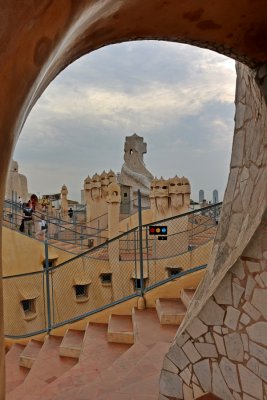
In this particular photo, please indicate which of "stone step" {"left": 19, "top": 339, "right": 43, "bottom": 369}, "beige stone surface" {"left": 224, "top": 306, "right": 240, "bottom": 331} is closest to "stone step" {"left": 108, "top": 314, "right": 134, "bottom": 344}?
"stone step" {"left": 19, "top": 339, "right": 43, "bottom": 369}

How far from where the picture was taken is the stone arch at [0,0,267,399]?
890mm

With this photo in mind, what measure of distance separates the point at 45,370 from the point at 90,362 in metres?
0.91

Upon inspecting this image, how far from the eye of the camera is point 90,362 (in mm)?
4293

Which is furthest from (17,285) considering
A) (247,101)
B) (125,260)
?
(247,101)

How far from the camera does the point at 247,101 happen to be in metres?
3.35

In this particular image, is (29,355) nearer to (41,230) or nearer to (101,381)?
(101,381)

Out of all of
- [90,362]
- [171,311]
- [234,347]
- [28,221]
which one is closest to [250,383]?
[234,347]

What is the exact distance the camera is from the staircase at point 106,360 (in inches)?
139

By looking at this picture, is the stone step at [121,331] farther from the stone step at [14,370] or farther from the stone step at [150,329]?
the stone step at [14,370]

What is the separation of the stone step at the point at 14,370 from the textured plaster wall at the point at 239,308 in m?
3.27

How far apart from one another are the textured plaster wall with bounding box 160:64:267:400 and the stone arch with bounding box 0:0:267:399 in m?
0.02

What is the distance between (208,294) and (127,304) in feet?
8.78

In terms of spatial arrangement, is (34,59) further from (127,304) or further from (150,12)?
(127,304)

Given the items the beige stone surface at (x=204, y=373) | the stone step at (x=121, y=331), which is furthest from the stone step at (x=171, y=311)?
the beige stone surface at (x=204, y=373)
